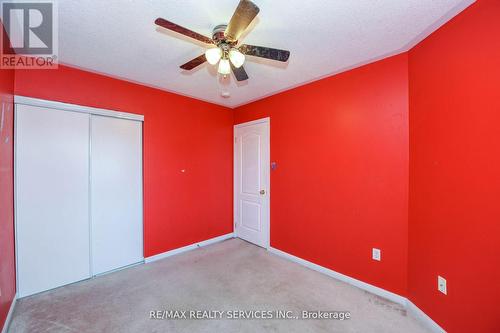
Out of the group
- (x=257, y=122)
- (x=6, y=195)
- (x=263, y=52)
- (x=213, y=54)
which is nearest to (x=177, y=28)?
(x=213, y=54)

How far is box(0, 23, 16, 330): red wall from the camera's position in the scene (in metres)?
1.67

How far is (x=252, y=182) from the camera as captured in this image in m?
3.67

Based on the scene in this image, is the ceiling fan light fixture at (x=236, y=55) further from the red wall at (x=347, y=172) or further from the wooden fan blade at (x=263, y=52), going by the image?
the red wall at (x=347, y=172)

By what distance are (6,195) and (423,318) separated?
3.84 meters

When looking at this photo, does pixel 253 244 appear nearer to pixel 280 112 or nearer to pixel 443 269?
pixel 280 112

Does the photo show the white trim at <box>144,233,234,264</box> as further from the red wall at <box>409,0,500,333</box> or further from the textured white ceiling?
the red wall at <box>409,0,500,333</box>

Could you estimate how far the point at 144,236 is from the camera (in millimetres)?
2934

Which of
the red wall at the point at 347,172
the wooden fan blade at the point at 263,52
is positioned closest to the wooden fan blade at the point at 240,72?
the wooden fan blade at the point at 263,52

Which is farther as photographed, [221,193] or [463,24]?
[221,193]

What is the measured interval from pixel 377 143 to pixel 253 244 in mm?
2514

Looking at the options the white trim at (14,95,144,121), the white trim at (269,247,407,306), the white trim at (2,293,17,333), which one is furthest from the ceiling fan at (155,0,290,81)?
the white trim at (2,293,17,333)

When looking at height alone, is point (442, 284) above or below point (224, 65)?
below

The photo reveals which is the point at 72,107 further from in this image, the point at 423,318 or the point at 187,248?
the point at 423,318

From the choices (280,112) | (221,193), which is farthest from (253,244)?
(280,112)
